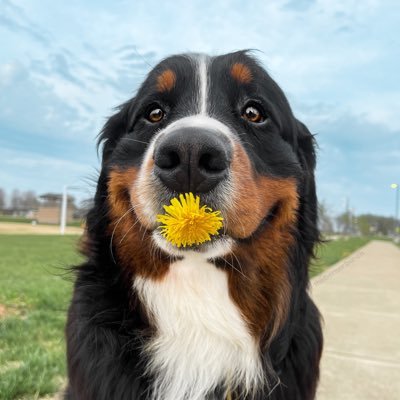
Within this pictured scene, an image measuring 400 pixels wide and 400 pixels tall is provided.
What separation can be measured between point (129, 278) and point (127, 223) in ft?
1.11

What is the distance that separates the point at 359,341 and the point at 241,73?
3.92m

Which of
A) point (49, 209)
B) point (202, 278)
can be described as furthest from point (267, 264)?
point (49, 209)

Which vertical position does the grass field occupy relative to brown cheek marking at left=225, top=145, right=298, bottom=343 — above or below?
below

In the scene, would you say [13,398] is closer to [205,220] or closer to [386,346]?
[205,220]

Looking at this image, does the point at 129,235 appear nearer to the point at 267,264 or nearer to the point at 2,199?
the point at 267,264

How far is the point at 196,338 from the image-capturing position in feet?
8.92

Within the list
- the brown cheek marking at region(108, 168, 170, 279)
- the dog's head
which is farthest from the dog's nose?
the brown cheek marking at region(108, 168, 170, 279)

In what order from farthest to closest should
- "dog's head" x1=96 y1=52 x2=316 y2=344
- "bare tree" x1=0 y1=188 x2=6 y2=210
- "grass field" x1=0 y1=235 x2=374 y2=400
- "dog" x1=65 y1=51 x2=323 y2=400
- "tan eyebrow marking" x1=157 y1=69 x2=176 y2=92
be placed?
"bare tree" x1=0 y1=188 x2=6 y2=210 → "grass field" x1=0 y1=235 x2=374 y2=400 → "tan eyebrow marking" x1=157 y1=69 x2=176 y2=92 → "dog" x1=65 y1=51 x2=323 y2=400 → "dog's head" x1=96 y1=52 x2=316 y2=344

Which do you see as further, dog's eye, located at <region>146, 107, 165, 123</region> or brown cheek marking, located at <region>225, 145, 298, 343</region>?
dog's eye, located at <region>146, 107, 165, 123</region>

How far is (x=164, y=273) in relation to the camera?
2.60 meters

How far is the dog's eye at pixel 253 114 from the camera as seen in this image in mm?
2875

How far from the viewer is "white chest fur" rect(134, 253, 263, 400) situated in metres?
2.65

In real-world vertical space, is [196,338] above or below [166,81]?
below

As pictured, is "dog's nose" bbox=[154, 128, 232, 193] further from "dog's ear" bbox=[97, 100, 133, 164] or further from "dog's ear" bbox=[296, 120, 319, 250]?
"dog's ear" bbox=[97, 100, 133, 164]
